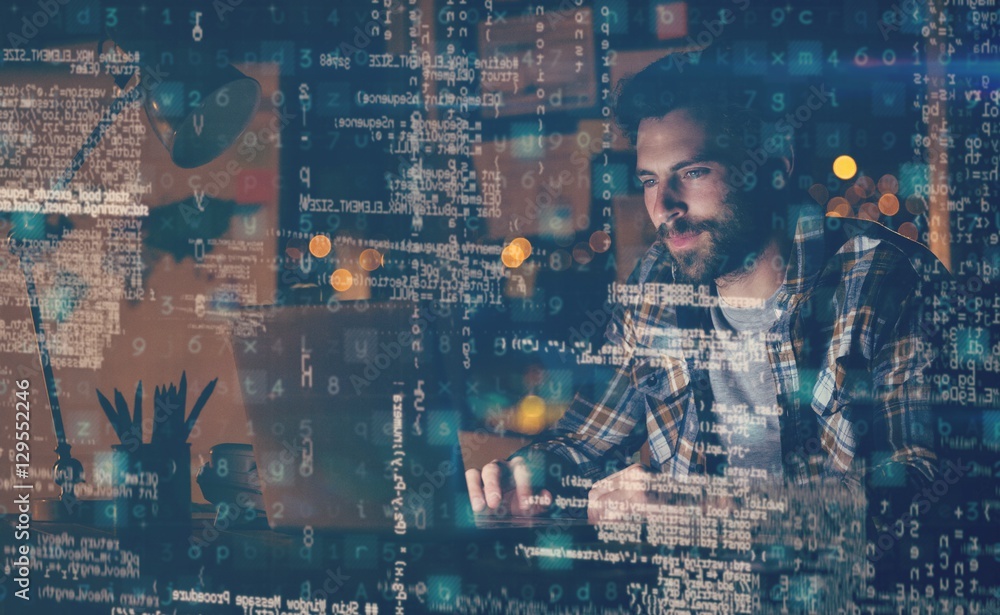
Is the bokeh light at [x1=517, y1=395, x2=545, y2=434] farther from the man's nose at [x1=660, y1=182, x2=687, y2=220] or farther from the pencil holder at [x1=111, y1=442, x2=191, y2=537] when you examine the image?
the pencil holder at [x1=111, y1=442, x2=191, y2=537]

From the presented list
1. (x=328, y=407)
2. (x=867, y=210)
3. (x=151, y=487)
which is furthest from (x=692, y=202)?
(x=151, y=487)

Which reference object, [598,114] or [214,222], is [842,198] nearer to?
[598,114]

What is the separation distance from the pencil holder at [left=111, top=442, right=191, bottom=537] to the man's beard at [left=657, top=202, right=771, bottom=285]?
2.92 feet

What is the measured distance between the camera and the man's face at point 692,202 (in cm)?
119

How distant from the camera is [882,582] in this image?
1205mm

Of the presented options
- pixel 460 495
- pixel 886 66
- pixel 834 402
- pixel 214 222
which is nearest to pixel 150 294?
pixel 214 222

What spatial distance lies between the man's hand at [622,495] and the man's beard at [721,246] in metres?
0.32

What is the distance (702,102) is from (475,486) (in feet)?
2.34

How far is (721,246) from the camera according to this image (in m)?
1.20

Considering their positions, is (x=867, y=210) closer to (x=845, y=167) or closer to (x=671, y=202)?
(x=845, y=167)

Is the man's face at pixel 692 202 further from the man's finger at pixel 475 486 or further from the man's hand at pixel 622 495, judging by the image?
the man's finger at pixel 475 486

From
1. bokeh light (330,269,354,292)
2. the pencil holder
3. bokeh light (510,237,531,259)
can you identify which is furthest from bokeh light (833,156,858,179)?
the pencil holder

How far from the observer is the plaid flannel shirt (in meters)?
1.16

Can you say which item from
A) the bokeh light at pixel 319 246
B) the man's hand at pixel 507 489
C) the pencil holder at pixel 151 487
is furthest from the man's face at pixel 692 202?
the pencil holder at pixel 151 487
